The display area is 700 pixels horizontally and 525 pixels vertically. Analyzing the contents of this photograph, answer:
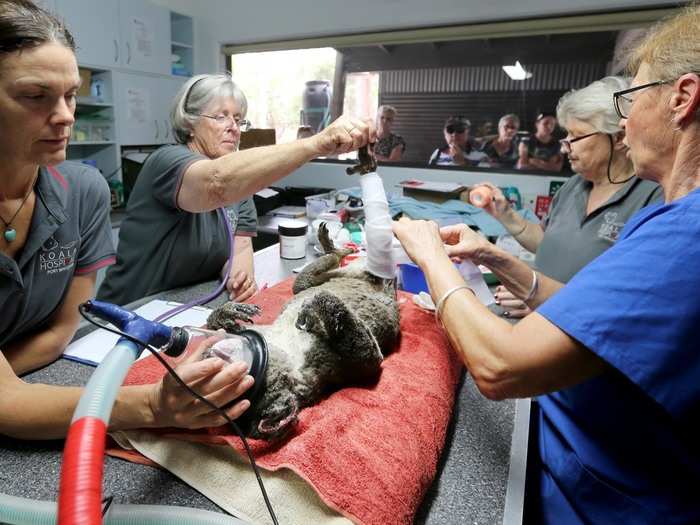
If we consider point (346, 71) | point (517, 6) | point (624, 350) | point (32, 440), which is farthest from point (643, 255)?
point (346, 71)

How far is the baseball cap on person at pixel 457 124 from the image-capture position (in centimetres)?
341

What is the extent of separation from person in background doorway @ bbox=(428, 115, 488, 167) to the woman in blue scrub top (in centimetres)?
249

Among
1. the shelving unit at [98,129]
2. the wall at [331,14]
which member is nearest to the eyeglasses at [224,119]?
the wall at [331,14]

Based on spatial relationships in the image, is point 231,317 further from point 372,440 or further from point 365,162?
point 365,162

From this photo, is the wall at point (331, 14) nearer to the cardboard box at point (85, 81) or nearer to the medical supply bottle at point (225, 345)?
the cardboard box at point (85, 81)

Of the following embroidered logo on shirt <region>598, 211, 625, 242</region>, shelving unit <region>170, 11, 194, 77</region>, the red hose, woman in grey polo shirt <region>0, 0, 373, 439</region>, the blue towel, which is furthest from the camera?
shelving unit <region>170, 11, 194, 77</region>

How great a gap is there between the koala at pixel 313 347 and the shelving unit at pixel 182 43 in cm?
377

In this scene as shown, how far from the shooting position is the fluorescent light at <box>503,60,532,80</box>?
3171mm

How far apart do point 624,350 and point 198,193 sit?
3.73 ft

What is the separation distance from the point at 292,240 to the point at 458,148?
6.51 ft

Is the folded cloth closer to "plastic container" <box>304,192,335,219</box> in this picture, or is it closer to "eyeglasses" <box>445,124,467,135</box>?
"plastic container" <box>304,192,335,219</box>

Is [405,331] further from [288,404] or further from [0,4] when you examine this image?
[0,4]

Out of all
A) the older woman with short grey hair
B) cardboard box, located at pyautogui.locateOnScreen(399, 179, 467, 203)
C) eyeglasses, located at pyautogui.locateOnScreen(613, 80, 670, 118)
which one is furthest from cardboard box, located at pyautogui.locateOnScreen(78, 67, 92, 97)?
eyeglasses, located at pyautogui.locateOnScreen(613, 80, 670, 118)

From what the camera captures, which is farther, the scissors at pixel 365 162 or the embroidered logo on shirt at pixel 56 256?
the scissors at pixel 365 162
